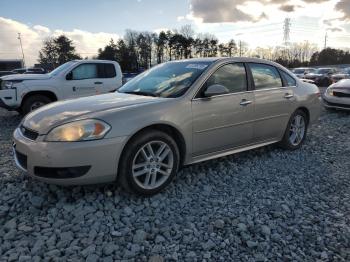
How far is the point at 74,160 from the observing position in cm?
332

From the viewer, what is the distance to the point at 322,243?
3.01 metres

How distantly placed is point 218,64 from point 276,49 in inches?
3888

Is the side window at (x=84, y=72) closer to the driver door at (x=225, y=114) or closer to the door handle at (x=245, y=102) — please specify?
the driver door at (x=225, y=114)

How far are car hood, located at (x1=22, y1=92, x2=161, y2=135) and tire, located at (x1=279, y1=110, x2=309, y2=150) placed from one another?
8.46ft

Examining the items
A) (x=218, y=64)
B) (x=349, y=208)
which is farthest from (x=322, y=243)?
(x=218, y=64)

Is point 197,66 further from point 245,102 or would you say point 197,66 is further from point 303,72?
point 303,72

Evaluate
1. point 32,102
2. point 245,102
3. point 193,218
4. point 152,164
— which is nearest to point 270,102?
point 245,102

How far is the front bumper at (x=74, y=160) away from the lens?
10.9 feet

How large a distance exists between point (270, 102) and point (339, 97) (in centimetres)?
589

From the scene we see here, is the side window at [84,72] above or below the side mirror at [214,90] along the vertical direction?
above

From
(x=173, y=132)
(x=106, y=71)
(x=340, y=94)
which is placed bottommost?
(x=340, y=94)

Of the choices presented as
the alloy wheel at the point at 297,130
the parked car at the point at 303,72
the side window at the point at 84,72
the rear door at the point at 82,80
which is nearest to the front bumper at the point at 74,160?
the alloy wheel at the point at 297,130

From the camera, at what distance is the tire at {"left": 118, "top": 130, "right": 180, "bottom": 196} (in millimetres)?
3602

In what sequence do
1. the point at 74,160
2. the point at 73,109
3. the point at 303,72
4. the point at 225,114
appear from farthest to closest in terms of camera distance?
the point at 303,72
the point at 225,114
the point at 73,109
the point at 74,160
